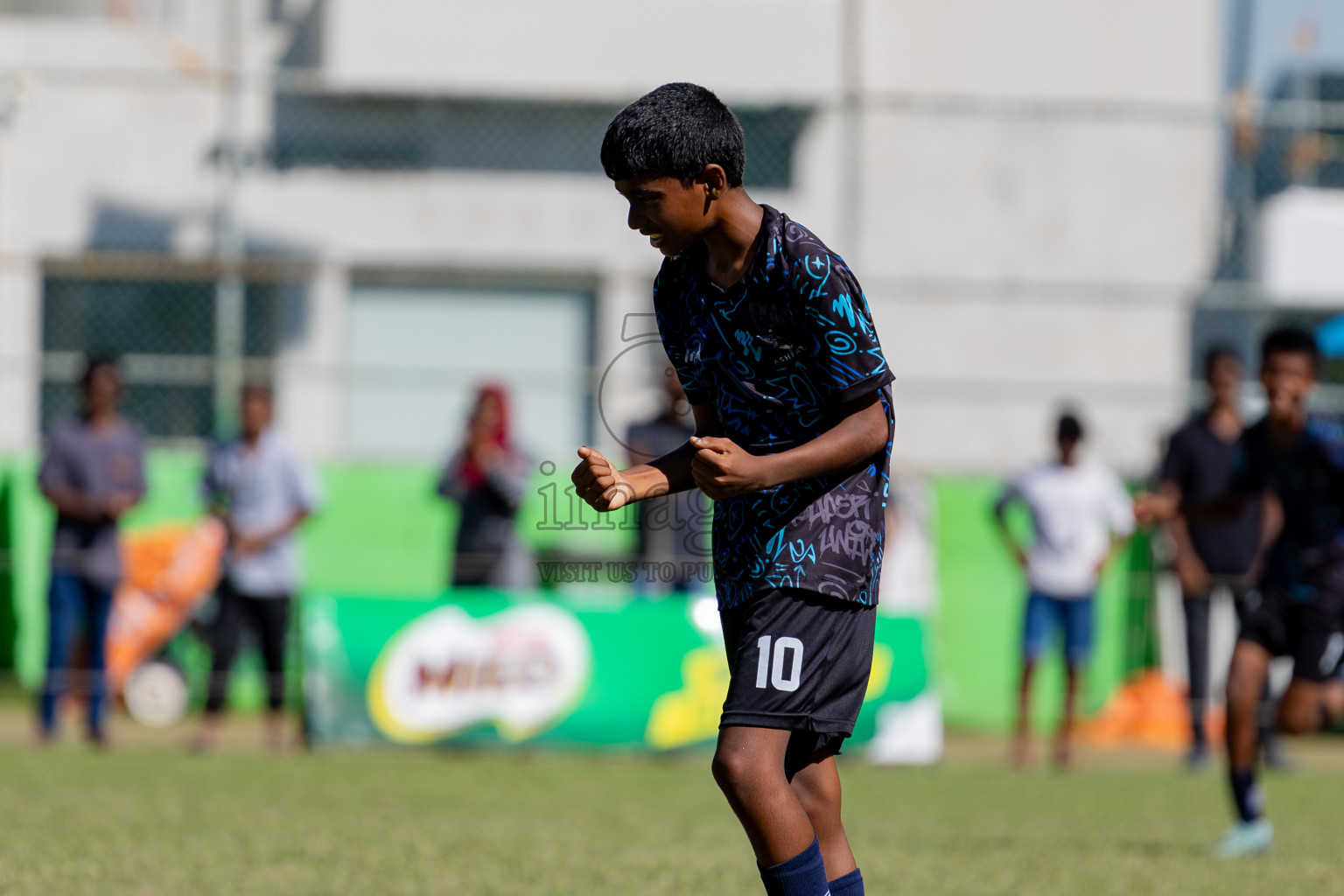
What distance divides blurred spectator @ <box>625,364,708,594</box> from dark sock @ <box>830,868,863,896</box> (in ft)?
18.9

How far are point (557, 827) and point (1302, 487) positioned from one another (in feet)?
10.3

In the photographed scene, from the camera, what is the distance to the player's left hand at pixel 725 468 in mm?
3305

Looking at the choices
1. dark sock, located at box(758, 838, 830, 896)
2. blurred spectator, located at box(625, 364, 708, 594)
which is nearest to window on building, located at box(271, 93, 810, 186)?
blurred spectator, located at box(625, 364, 708, 594)

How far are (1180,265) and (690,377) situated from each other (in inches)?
536

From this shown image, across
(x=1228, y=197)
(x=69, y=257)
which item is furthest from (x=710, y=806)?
(x=1228, y=197)

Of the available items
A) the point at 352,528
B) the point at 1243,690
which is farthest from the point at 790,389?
the point at 352,528

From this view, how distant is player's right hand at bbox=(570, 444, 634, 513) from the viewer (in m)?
3.47

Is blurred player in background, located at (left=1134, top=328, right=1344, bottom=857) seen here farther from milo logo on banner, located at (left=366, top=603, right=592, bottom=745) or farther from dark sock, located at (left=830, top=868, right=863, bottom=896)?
milo logo on banner, located at (left=366, top=603, right=592, bottom=745)

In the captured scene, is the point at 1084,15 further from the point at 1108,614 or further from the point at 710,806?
the point at 710,806

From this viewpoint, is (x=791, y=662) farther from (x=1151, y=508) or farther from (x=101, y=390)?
(x=101, y=390)

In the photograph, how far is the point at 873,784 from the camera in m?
9.00

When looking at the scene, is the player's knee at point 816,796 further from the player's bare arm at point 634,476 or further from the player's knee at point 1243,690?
the player's knee at point 1243,690

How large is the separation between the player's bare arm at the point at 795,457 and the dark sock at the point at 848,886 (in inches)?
35.8

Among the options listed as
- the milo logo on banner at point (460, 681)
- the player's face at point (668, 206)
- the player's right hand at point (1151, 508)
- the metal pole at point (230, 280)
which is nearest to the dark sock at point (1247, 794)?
the player's right hand at point (1151, 508)
